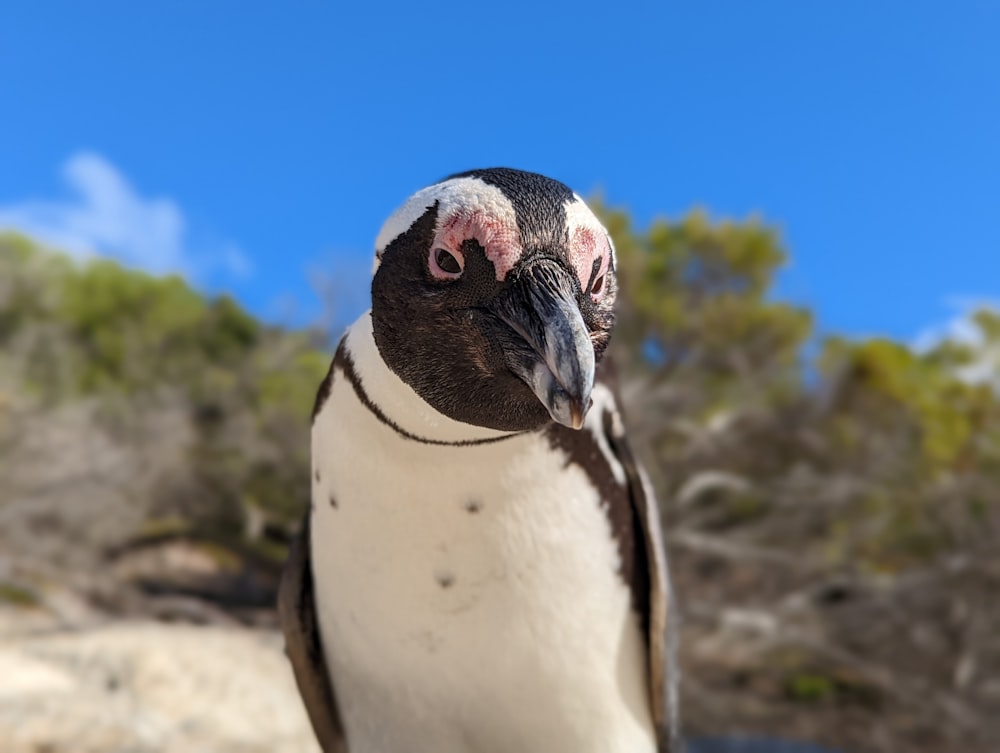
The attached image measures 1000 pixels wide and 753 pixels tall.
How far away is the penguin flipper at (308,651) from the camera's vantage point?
4.65 feet

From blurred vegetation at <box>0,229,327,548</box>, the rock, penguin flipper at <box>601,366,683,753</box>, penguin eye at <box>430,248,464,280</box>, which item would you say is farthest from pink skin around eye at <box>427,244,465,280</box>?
blurred vegetation at <box>0,229,327,548</box>

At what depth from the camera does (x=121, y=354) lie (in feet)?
29.5

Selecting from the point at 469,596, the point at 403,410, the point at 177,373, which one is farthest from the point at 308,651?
the point at 177,373

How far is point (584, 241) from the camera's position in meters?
0.91

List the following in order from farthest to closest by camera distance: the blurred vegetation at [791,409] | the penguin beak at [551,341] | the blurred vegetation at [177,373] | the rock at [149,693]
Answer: the blurred vegetation at [177,373] → the blurred vegetation at [791,409] → the rock at [149,693] → the penguin beak at [551,341]

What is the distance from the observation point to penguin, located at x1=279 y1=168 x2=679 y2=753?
34.9 inches

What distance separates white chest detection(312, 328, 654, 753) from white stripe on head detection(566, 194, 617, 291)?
11.4 inches

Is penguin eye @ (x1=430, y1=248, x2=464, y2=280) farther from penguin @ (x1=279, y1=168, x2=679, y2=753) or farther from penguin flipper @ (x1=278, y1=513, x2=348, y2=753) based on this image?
penguin flipper @ (x1=278, y1=513, x2=348, y2=753)

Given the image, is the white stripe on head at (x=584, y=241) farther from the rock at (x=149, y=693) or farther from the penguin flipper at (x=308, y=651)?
the rock at (x=149, y=693)

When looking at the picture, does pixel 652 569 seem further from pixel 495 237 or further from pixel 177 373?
pixel 177 373

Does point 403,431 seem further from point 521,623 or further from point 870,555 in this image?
point 870,555

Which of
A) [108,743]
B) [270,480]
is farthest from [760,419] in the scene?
[108,743]

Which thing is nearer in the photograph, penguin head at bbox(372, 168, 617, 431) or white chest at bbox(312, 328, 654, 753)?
penguin head at bbox(372, 168, 617, 431)

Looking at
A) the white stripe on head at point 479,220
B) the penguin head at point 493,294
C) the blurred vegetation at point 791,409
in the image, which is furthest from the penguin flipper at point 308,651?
the blurred vegetation at point 791,409
